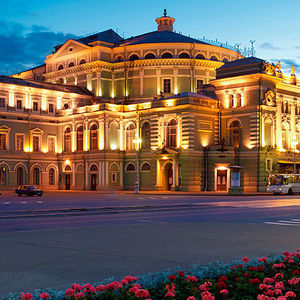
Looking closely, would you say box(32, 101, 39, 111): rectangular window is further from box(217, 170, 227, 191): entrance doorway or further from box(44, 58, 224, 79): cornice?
box(217, 170, 227, 191): entrance doorway

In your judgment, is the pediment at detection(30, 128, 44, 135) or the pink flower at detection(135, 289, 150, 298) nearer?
the pink flower at detection(135, 289, 150, 298)

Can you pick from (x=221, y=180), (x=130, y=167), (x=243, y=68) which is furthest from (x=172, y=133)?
(x=243, y=68)

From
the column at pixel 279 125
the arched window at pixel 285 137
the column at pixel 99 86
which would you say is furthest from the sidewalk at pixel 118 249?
the column at pixel 99 86

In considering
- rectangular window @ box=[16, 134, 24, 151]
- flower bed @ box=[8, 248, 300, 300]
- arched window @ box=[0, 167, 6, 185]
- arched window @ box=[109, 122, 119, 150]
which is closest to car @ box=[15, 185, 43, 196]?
arched window @ box=[0, 167, 6, 185]

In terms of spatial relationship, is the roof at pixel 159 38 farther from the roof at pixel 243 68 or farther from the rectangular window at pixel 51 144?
the rectangular window at pixel 51 144

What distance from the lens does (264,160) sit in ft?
231

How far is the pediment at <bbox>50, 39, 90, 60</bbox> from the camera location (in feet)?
297

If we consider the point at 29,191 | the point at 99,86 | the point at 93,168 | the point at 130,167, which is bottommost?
the point at 29,191

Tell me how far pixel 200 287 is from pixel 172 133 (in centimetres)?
6604

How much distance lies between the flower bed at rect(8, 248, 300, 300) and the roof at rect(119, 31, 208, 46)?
8110 centimetres

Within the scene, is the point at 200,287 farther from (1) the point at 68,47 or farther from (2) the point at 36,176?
(1) the point at 68,47

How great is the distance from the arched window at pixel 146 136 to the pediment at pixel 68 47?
2061 centimetres

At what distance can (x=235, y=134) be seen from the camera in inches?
2911

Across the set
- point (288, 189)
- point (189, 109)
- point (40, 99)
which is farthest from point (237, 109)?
point (40, 99)
